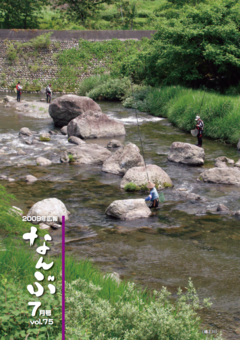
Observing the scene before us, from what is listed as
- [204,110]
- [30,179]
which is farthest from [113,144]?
[30,179]

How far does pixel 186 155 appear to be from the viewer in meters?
14.1

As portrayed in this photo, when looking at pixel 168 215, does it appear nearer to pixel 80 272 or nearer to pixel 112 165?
pixel 112 165

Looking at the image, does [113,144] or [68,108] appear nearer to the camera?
[113,144]

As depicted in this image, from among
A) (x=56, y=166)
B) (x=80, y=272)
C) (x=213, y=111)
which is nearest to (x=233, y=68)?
(x=213, y=111)

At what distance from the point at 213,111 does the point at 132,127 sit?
4.51 meters

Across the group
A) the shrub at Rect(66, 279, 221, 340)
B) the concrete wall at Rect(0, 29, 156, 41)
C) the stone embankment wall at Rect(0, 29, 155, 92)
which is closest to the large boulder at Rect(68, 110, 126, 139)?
the shrub at Rect(66, 279, 221, 340)

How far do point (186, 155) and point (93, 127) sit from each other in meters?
5.92

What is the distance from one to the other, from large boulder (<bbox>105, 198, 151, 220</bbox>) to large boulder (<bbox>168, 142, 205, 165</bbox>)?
5.15 m

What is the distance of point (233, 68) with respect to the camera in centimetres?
2352

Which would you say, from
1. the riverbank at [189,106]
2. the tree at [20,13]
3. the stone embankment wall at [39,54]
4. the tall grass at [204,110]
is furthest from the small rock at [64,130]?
the tree at [20,13]

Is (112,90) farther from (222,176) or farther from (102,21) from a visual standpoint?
(102,21)

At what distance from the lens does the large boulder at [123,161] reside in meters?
13.0

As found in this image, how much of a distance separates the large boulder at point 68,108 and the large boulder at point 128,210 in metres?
12.0

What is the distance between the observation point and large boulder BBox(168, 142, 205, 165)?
13953mm
